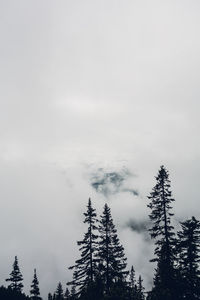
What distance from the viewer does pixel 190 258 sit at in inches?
1287

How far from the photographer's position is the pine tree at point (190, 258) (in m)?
31.3

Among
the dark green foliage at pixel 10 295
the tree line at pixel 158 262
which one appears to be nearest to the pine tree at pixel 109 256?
the tree line at pixel 158 262

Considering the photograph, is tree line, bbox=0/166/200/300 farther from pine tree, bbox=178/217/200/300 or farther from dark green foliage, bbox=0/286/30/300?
dark green foliage, bbox=0/286/30/300

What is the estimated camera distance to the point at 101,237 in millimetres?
37062

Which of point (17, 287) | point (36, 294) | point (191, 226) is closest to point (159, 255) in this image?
point (191, 226)

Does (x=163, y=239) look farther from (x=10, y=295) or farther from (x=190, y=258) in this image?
(x=10, y=295)

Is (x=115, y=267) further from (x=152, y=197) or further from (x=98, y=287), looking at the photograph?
(x=152, y=197)

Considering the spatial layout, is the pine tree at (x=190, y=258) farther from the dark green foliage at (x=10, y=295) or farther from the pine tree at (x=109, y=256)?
the dark green foliage at (x=10, y=295)

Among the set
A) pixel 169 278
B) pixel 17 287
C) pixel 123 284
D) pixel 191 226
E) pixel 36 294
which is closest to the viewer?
pixel 169 278

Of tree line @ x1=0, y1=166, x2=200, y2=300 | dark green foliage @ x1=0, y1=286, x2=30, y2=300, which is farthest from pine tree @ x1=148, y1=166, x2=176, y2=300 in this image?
dark green foliage @ x1=0, y1=286, x2=30, y2=300

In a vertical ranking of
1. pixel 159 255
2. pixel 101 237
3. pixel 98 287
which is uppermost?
pixel 101 237

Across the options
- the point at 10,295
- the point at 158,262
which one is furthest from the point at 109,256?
the point at 10,295

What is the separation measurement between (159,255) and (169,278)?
2.10 meters

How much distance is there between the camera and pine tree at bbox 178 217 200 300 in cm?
3129
